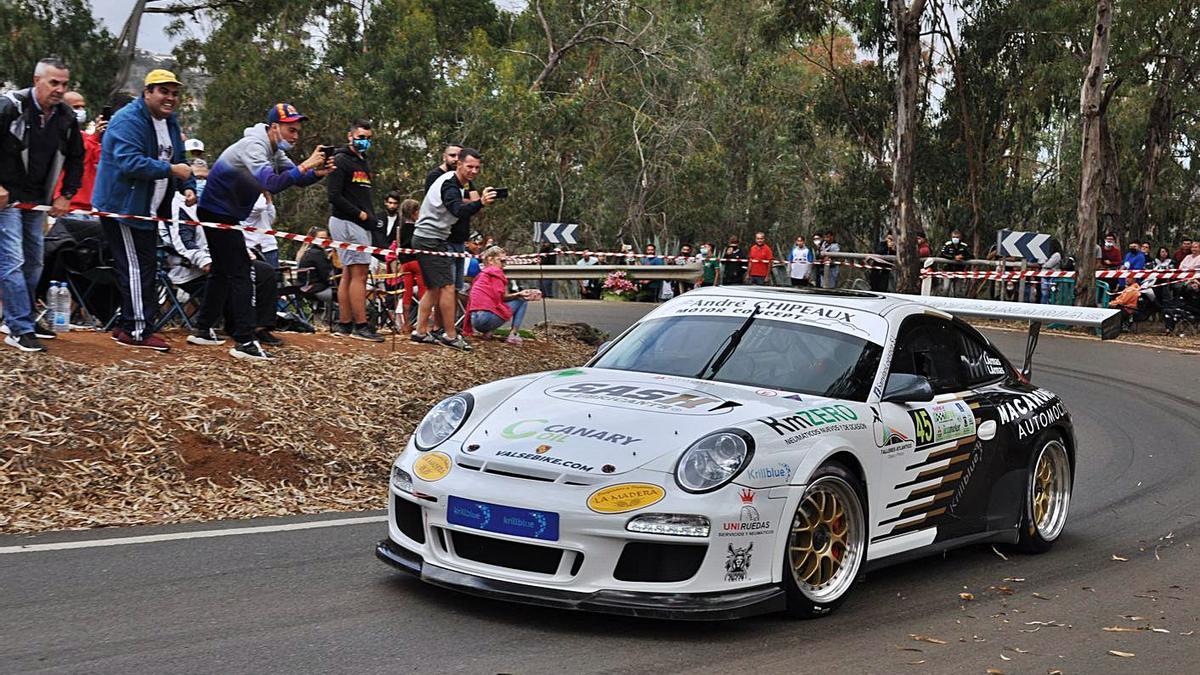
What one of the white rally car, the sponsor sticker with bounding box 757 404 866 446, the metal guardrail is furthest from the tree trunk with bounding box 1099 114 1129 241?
the sponsor sticker with bounding box 757 404 866 446

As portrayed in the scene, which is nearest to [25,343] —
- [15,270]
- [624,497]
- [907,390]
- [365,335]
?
[15,270]

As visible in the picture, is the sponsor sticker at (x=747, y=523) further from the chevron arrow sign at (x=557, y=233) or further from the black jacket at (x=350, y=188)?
the chevron arrow sign at (x=557, y=233)

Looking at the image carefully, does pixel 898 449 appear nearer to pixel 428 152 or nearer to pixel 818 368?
pixel 818 368

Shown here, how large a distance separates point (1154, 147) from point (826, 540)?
39.0 m

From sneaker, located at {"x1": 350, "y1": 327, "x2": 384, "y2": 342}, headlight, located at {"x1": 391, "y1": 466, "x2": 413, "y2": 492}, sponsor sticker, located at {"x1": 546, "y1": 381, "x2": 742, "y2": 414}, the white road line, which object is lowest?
the white road line

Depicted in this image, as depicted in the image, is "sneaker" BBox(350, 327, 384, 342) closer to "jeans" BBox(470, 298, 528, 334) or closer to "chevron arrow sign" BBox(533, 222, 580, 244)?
"jeans" BBox(470, 298, 528, 334)

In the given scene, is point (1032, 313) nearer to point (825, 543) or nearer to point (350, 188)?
point (825, 543)

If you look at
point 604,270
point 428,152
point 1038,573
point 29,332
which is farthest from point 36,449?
point 428,152

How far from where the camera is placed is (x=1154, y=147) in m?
41.2

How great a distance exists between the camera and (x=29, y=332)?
938 centimetres

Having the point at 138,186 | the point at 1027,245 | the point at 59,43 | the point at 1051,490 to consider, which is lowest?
the point at 1051,490

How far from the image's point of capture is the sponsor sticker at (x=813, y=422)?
597 cm

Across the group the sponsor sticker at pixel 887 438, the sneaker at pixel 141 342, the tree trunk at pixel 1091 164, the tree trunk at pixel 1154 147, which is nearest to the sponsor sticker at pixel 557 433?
the sponsor sticker at pixel 887 438

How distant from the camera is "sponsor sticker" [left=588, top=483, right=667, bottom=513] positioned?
18.0ft
